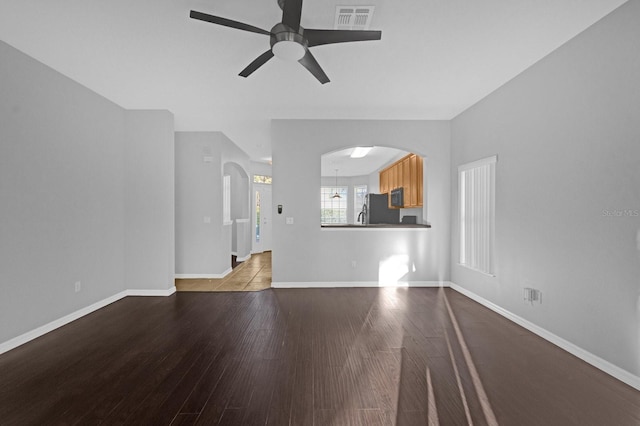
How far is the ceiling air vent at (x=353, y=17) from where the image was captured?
2195 mm

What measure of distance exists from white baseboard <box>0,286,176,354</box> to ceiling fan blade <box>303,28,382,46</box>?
3787 mm

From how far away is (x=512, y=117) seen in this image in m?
3.31

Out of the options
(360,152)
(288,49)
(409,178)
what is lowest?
(409,178)

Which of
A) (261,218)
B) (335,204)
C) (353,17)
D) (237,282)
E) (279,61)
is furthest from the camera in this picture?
(335,204)

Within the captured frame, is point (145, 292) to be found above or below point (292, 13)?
below

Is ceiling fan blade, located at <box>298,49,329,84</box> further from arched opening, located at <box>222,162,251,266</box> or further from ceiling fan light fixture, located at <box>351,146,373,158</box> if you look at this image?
arched opening, located at <box>222,162,251,266</box>

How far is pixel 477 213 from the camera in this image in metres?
4.09

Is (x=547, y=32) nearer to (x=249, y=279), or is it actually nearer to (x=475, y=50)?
(x=475, y=50)

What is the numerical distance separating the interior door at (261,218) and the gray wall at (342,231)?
12.7 ft

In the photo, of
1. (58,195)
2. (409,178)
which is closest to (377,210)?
(409,178)

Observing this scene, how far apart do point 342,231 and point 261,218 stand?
4.50 metres

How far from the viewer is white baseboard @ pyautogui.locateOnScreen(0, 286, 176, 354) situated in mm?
2660

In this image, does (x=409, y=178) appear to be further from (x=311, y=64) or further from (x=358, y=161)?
(x=311, y=64)

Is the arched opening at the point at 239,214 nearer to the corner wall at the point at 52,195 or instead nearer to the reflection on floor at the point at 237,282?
the reflection on floor at the point at 237,282
